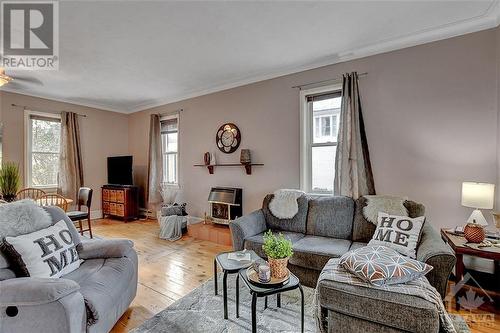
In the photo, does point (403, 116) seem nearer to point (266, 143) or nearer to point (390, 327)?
point (266, 143)

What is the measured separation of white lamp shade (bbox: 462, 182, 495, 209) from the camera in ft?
7.00

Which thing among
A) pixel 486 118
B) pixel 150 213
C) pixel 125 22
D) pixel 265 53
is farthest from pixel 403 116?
pixel 150 213

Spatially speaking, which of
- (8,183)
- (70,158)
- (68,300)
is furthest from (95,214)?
(68,300)

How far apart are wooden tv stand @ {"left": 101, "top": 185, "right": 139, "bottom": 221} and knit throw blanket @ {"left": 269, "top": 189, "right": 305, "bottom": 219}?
11.9 ft

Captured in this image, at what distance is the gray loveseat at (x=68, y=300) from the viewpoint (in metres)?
1.37

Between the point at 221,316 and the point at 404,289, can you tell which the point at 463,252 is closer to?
the point at 404,289

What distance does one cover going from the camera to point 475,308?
2102 millimetres

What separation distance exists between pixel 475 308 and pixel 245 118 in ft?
11.7

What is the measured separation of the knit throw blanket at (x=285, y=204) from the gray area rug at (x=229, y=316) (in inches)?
37.4

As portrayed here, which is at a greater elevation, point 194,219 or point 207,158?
point 207,158

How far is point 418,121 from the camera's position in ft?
9.30

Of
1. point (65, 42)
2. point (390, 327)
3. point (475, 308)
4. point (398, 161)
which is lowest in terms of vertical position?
point (475, 308)

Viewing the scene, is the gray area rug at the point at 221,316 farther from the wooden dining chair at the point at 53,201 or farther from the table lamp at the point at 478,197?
the wooden dining chair at the point at 53,201

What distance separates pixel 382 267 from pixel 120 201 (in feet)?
17.4
